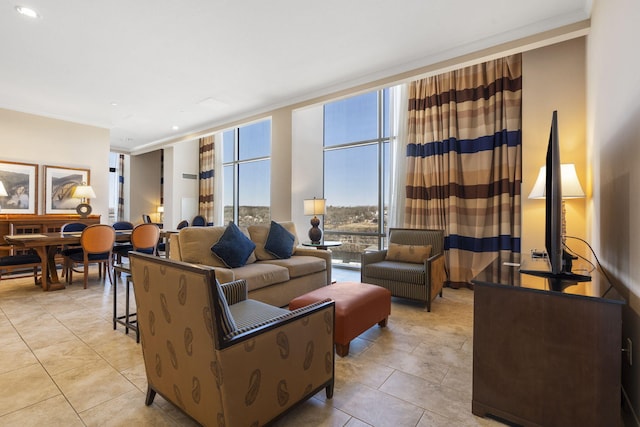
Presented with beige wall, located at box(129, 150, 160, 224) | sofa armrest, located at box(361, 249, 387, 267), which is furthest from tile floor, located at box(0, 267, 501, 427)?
beige wall, located at box(129, 150, 160, 224)

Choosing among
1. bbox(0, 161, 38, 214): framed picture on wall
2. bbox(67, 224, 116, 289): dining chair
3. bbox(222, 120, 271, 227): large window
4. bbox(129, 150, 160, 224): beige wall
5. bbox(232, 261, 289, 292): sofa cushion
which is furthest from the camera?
bbox(129, 150, 160, 224): beige wall

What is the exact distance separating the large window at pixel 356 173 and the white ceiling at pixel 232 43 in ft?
3.56

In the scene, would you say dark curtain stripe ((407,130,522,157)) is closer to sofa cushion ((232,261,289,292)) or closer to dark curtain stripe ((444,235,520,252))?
dark curtain stripe ((444,235,520,252))

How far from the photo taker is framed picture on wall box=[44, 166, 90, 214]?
5.89m

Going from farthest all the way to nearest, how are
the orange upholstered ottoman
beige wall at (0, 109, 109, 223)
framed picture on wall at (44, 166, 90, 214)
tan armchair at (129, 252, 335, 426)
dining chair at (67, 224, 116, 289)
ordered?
framed picture on wall at (44, 166, 90, 214), beige wall at (0, 109, 109, 223), dining chair at (67, 224, 116, 289), the orange upholstered ottoman, tan armchair at (129, 252, 335, 426)

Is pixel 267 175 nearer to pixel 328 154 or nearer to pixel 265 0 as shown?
pixel 328 154

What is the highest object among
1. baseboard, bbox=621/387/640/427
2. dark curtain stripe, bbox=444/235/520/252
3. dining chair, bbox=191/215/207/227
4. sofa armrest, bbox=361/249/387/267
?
dining chair, bbox=191/215/207/227

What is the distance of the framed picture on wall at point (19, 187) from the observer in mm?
5438

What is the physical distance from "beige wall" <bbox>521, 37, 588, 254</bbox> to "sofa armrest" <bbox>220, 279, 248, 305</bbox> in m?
2.95

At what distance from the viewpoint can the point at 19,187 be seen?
18.3ft

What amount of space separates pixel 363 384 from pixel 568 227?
279 centimetres

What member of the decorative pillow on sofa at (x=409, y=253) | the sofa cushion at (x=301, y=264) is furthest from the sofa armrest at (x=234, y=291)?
the decorative pillow on sofa at (x=409, y=253)

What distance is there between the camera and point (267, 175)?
7.53m

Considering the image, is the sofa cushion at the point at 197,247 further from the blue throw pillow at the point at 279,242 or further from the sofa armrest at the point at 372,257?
the sofa armrest at the point at 372,257
